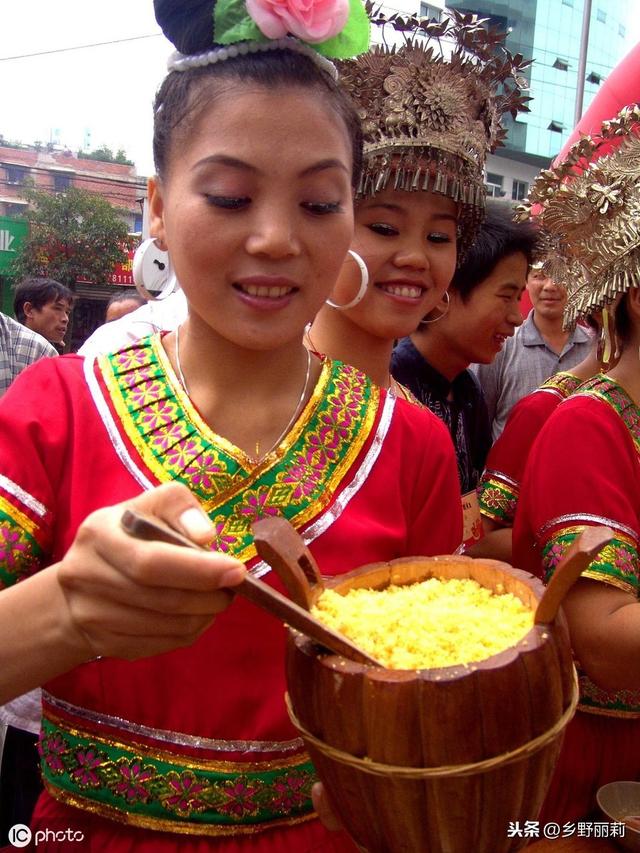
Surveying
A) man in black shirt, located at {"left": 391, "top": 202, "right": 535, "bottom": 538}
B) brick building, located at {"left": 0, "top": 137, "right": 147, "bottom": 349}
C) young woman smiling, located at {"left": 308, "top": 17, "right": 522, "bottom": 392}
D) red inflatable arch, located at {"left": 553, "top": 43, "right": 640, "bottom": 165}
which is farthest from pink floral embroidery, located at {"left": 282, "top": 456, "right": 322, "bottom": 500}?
brick building, located at {"left": 0, "top": 137, "right": 147, "bottom": 349}

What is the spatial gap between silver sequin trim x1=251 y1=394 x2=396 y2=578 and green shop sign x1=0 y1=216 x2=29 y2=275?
67.1 feet

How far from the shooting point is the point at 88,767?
115 cm

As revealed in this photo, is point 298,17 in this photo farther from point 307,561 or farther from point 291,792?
point 291,792

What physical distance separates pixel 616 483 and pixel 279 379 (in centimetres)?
77

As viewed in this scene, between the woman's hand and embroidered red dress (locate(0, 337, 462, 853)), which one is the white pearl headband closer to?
embroidered red dress (locate(0, 337, 462, 853))

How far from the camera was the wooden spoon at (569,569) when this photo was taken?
2.80ft

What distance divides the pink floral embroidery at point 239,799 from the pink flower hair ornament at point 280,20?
3.77ft

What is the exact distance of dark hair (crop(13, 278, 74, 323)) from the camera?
6797 millimetres

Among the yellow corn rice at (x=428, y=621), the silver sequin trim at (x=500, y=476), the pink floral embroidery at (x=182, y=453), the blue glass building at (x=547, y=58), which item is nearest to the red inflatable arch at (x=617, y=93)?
the silver sequin trim at (x=500, y=476)

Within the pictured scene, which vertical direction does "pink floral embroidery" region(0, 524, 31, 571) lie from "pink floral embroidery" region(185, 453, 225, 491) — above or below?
below

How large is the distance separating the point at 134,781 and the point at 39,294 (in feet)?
20.9

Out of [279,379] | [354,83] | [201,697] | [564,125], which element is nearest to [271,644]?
[201,697]

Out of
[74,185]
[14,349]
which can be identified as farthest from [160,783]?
[74,185]

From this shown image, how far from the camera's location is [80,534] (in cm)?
81
